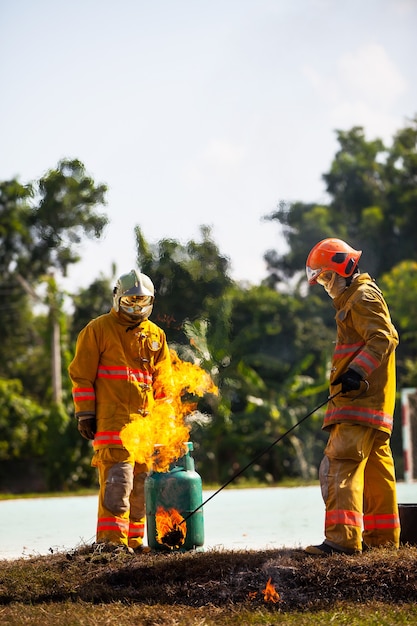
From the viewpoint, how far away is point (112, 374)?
7094 millimetres

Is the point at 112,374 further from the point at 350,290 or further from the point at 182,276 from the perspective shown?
the point at 182,276

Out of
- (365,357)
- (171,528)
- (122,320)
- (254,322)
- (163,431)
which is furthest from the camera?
(254,322)

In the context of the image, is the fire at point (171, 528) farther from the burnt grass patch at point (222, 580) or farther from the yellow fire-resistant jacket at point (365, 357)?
the yellow fire-resistant jacket at point (365, 357)

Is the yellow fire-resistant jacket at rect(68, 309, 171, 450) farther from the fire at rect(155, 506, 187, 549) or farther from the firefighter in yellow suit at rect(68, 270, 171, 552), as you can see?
the fire at rect(155, 506, 187, 549)

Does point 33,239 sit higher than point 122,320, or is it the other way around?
point 33,239

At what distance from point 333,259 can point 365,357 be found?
818 mm

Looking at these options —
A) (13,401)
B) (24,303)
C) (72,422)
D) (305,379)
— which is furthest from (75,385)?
(24,303)

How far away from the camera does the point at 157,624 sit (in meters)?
4.68

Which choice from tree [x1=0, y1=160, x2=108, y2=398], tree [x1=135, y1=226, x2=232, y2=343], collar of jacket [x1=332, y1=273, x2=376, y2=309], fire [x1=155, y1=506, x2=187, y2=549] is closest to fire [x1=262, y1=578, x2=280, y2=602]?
fire [x1=155, y1=506, x2=187, y2=549]

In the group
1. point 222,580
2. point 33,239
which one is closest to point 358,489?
point 222,580

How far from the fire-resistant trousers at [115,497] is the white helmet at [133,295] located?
106 cm

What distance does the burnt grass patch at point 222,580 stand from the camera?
205 inches

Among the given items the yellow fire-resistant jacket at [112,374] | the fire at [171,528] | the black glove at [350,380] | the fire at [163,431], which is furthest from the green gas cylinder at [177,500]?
the black glove at [350,380]

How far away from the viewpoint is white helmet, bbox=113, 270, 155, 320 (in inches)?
280
